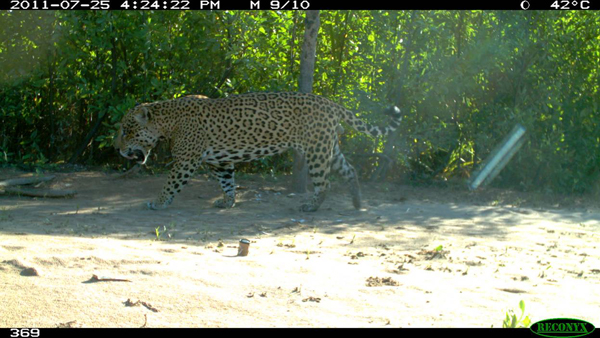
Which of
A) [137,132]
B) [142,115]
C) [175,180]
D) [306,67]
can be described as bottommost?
[175,180]

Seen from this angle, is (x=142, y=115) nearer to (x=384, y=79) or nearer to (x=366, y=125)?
(x=366, y=125)

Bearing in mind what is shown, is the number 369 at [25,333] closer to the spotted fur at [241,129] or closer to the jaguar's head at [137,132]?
the spotted fur at [241,129]

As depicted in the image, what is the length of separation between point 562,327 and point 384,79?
24.3ft

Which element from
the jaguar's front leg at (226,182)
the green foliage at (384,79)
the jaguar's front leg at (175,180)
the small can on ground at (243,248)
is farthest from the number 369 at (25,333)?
the green foliage at (384,79)

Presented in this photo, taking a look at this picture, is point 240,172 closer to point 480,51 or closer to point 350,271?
point 480,51

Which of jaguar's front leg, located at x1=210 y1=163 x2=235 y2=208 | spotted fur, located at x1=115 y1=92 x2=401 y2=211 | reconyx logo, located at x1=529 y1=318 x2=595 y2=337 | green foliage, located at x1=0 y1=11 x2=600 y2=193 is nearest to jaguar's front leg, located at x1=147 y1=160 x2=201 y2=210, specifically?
spotted fur, located at x1=115 y1=92 x2=401 y2=211

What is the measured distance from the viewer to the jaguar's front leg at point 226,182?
29.0 ft

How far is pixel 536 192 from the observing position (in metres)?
10.8

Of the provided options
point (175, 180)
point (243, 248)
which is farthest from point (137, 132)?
point (243, 248)

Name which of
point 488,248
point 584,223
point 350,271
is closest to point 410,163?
point 584,223

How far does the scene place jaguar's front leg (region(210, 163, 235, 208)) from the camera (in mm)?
8836

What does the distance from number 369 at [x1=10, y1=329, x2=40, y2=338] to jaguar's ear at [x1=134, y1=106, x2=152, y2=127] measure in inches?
209

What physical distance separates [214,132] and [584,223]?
511 cm

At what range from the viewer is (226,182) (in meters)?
8.92
